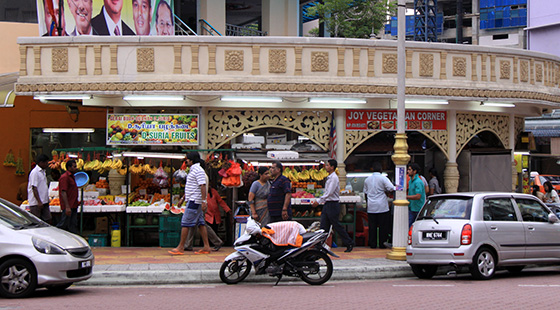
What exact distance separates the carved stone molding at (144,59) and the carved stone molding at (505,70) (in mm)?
8302

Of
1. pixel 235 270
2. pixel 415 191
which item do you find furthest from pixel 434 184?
pixel 235 270

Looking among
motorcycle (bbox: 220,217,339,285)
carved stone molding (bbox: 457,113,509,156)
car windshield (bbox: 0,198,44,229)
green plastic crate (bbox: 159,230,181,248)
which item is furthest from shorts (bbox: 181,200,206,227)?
carved stone molding (bbox: 457,113,509,156)

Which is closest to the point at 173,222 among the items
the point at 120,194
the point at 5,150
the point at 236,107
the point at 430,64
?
the point at 120,194

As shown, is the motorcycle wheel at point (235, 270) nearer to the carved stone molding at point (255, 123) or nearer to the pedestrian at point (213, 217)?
the pedestrian at point (213, 217)

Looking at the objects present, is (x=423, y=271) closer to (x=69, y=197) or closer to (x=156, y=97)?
(x=156, y=97)

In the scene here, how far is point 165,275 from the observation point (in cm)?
1134

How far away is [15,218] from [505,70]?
39.3 ft

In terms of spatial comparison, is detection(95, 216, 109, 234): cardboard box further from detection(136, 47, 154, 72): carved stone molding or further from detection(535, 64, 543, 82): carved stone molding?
detection(535, 64, 543, 82): carved stone molding

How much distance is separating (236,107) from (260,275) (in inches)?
199

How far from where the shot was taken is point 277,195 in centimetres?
1330

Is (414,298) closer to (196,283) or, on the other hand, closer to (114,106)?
(196,283)

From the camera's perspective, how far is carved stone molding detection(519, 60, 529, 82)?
1745 cm

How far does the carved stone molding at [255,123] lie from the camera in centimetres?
1580

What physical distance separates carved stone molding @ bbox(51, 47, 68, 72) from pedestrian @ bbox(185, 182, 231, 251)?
416 centimetres
